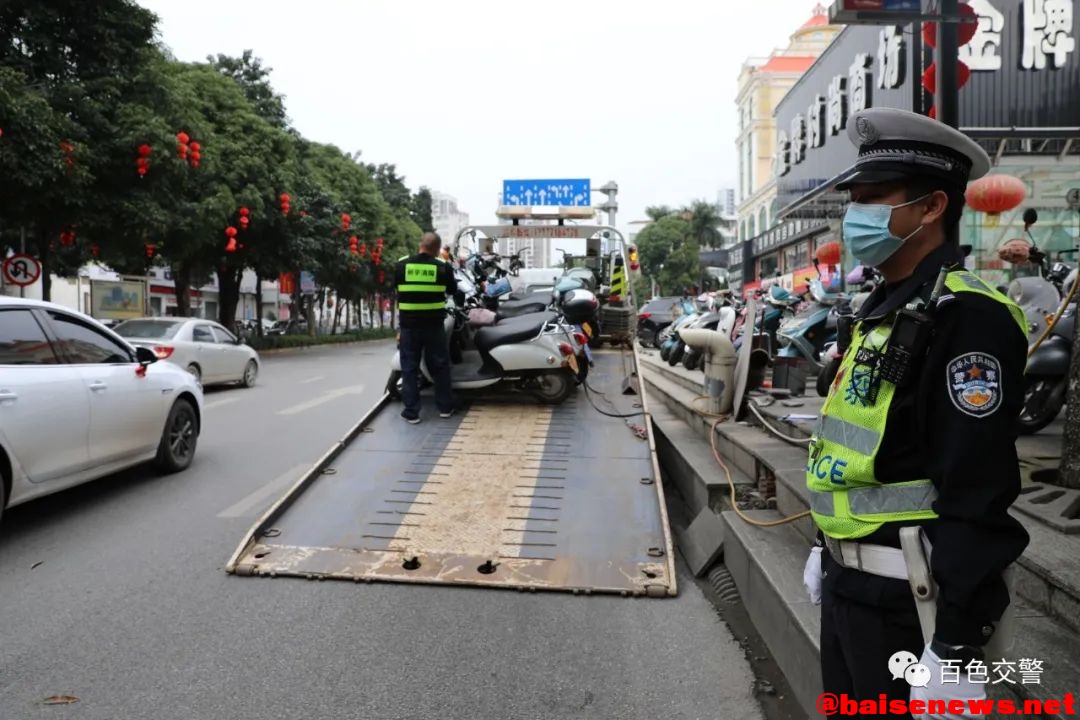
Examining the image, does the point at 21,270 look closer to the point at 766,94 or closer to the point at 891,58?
the point at 891,58

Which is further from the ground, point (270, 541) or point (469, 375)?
point (469, 375)

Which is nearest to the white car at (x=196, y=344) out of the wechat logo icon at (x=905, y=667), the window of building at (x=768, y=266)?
the wechat logo icon at (x=905, y=667)

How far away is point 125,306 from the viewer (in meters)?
19.6

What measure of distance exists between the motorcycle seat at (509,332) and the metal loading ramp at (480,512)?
0.98m

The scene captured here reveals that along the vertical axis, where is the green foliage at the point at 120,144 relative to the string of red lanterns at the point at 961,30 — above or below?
above

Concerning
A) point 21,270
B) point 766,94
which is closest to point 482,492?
point 21,270

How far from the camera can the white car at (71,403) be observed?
16.7 feet

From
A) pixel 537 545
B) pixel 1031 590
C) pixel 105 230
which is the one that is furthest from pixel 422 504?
pixel 105 230

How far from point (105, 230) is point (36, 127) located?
4.12 metres

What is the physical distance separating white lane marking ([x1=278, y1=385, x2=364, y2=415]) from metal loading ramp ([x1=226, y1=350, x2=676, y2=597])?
5585 millimetres

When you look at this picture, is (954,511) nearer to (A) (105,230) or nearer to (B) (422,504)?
(B) (422,504)

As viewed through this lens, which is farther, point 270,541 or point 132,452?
point 132,452

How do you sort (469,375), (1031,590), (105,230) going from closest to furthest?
(1031,590) < (469,375) < (105,230)

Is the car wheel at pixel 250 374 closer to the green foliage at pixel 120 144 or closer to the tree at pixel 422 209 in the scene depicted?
the green foliage at pixel 120 144
